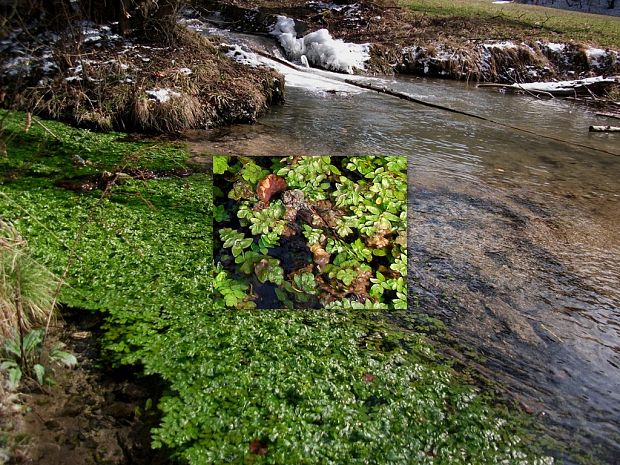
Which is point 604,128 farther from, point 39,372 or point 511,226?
point 39,372

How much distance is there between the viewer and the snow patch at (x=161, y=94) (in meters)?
7.43

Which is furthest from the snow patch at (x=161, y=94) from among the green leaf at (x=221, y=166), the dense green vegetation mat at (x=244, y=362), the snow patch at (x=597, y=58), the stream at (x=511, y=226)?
the snow patch at (x=597, y=58)

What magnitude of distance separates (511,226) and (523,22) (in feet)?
49.9

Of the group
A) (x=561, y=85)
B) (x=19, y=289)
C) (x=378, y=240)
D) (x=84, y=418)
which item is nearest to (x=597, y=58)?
(x=561, y=85)

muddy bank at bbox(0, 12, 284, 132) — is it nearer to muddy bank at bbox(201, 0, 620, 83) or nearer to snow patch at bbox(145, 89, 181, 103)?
snow patch at bbox(145, 89, 181, 103)

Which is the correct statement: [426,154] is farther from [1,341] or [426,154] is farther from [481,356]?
[1,341]

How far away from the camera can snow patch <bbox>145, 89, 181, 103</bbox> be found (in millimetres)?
7434

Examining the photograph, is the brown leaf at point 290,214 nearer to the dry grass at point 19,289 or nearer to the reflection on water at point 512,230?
the dry grass at point 19,289

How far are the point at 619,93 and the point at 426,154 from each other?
7.99 meters

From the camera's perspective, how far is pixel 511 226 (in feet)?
17.4

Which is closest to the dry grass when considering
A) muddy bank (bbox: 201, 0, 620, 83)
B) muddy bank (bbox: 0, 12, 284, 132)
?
muddy bank (bbox: 0, 12, 284, 132)

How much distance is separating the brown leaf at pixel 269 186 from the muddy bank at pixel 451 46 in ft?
38.6

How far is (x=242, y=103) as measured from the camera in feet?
27.1

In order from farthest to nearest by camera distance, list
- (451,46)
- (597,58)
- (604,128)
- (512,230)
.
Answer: (597,58) → (451,46) → (604,128) → (512,230)
